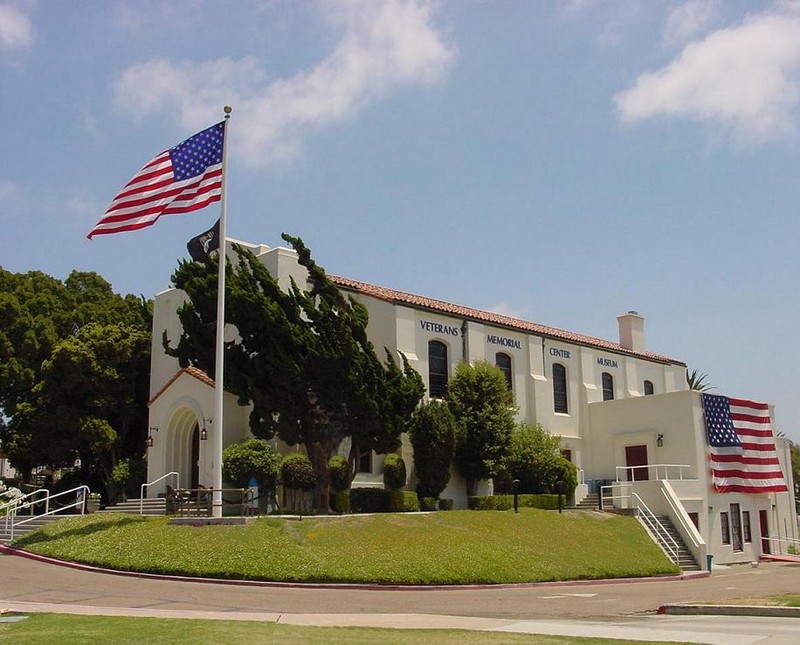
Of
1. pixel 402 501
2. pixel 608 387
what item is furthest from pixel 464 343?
pixel 608 387

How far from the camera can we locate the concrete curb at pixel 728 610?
15.3 m

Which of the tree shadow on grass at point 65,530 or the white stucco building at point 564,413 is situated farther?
the white stucco building at point 564,413

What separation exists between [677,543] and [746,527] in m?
7.97

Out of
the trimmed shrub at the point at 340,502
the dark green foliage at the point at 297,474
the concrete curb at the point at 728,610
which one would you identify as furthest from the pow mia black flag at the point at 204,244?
the concrete curb at the point at 728,610

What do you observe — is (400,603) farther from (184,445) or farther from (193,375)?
(184,445)

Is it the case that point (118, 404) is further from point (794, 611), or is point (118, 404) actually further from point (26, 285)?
point (794, 611)

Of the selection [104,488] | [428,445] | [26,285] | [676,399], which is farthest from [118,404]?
[676,399]

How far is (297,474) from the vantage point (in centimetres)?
2909

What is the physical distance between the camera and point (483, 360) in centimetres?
3750

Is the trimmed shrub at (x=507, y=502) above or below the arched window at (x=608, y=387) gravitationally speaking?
below

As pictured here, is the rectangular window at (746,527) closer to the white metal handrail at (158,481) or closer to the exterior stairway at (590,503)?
the exterior stairway at (590,503)

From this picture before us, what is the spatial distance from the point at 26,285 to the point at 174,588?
2633 centimetres

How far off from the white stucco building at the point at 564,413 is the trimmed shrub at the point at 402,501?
1970 mm

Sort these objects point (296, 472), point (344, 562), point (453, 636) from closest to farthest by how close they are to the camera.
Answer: point (453, 636), point (344, 562), point (296, 472)
